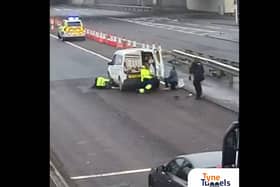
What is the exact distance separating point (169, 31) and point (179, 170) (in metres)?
20.4

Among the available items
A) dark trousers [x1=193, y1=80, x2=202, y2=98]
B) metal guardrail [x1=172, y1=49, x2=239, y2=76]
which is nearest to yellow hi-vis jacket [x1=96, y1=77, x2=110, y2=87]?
dark trousers [x1=193, y1=80, x2=202, y2=98]

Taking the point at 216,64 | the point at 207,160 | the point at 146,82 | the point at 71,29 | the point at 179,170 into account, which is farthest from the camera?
the point at 71,29

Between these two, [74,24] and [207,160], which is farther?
[74,24]

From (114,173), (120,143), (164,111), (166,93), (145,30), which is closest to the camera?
(114,173)

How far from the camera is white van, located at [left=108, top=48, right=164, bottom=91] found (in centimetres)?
1252

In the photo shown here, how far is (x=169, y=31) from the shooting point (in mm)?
24812

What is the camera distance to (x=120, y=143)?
823 centimetres

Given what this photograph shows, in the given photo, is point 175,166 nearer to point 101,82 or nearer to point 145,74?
point 145,74

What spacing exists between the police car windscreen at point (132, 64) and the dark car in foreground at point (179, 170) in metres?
7.18

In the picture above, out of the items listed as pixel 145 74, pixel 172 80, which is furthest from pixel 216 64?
pixel 145 74
